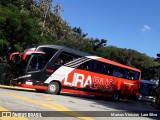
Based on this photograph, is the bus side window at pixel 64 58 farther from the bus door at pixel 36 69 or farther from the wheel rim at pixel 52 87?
the wheel rim at pixel 52 87

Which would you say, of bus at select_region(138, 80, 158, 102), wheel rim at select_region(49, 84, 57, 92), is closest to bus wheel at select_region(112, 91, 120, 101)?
wheel rim at select_region(49, 84, 57, 92)

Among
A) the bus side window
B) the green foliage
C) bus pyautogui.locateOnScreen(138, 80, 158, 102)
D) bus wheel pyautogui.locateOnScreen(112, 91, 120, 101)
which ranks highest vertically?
the green foliage

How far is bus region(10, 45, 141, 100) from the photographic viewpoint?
2133cm

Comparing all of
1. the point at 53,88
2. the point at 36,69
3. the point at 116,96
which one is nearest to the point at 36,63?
the point at 36,69

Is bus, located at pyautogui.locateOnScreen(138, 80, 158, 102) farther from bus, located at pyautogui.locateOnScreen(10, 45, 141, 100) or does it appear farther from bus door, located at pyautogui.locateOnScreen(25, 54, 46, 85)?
bus door, located at pyautogui.locateOnScreen(25, 54, 46, 85)

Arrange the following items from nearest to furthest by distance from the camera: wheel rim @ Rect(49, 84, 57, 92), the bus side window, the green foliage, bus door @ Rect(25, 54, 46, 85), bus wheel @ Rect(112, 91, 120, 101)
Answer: bus door @ Rect(25, 54, 46, 85) → the bus side window → wheel rim @ Rect(49, 84, 57, 92) → bus wheel @ Rect(112, 91, 120, 101) → the green foliage

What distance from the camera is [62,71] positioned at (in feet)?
74.6

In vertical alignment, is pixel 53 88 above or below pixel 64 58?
below

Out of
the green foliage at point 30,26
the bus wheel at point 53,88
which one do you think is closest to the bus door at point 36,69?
the bus wheel at point 53,88

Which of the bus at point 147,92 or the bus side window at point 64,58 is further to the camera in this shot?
the bus at point 147,92

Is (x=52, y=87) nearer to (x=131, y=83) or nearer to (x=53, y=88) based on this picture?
(x=53, y=88)

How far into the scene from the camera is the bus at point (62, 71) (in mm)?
21328

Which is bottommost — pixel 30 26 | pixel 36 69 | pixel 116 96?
pixel 116 96

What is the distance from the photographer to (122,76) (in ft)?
94.0
